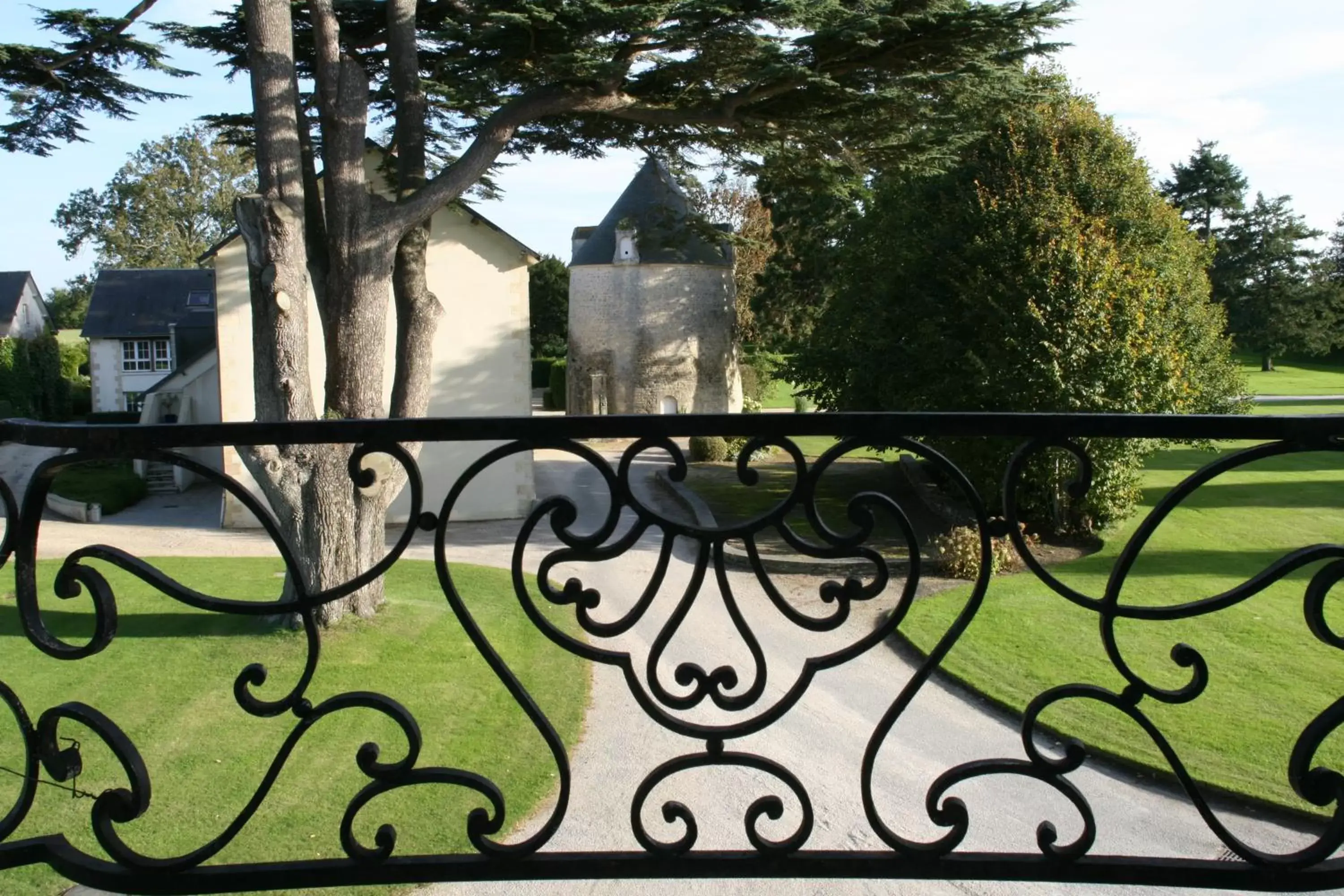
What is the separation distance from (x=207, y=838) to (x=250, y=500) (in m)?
4.72

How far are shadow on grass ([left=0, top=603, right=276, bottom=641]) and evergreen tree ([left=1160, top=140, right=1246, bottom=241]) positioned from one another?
142 feet

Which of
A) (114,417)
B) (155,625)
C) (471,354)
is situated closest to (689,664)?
(155,625)

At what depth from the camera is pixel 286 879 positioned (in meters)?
1.58

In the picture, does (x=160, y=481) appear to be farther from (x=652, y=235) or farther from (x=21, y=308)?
(x=21, y=308)

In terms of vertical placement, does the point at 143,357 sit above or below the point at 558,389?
above

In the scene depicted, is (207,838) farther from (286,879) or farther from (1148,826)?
(1148,826)

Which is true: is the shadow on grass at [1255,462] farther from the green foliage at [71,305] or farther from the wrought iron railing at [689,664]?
the green foliage at [71,305]

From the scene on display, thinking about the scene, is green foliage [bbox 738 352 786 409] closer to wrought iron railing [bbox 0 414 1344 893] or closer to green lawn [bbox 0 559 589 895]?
green lawn [bbox 0 559 589 895]

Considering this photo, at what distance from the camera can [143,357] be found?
3138cm

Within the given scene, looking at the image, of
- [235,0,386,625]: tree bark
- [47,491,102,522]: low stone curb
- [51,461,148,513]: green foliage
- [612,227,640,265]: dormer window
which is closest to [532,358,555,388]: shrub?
[612,227,640,265]: dormer window

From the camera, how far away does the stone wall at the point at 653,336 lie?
1174 inches

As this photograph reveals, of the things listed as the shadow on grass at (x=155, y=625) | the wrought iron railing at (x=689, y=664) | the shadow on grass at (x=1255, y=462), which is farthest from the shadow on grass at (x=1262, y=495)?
the wrought iron railing at (x=689, y=664)

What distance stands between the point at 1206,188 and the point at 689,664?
49.8 m

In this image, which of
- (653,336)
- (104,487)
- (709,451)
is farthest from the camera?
(653,336)
